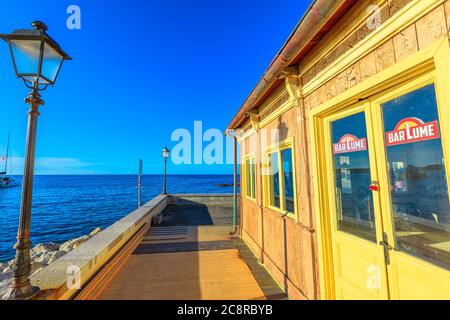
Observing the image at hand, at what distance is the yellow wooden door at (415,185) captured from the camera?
1320 millimetres

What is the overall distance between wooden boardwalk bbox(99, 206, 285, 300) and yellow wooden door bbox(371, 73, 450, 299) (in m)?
2.03

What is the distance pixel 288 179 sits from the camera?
3252 millimetres

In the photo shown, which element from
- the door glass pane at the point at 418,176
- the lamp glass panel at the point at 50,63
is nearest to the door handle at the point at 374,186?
the door glass pane at the point at 418,176

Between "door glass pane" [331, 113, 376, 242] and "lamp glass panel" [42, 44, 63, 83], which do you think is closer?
"door glass pane" [331, 113, 376, 242]

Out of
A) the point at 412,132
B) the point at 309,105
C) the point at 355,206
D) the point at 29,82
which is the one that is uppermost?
the point at 29,82

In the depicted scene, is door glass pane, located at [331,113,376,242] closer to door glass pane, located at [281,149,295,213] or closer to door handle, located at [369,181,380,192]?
door handle, located at [369,181,380,192]

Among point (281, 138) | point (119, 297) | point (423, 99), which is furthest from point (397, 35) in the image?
point (119, 297)

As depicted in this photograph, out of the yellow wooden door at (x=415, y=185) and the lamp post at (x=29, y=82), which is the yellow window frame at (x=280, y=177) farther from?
the lamp post at (x=29, y=82)

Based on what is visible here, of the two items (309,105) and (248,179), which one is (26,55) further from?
(248,179)

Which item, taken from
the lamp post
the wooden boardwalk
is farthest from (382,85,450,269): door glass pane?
the lamp post

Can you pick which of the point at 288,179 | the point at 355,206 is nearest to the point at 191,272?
the point at 288,179

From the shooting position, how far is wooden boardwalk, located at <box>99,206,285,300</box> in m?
3.09

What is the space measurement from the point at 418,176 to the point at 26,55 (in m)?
3.88
